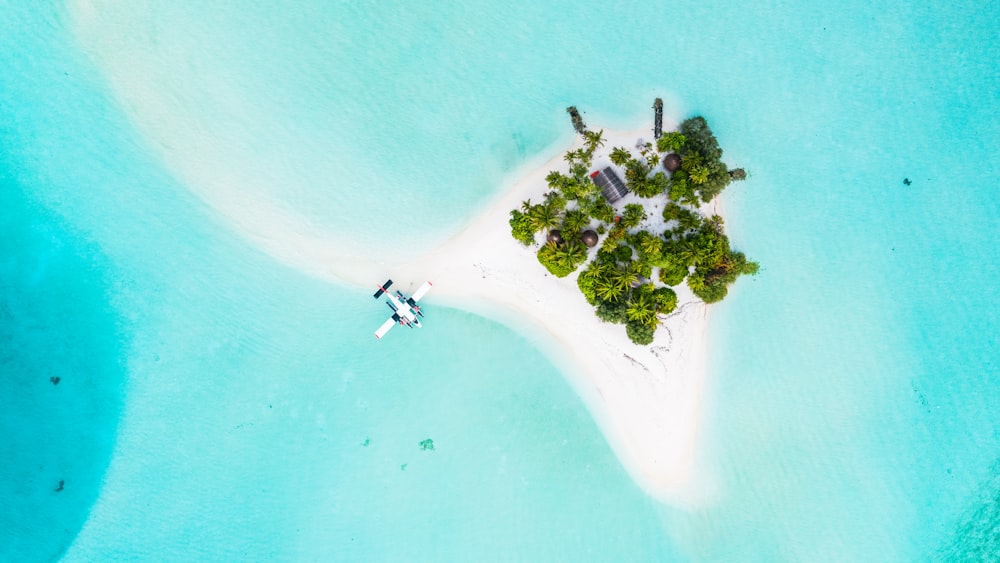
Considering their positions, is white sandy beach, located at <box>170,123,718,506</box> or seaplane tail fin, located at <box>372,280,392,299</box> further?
white sandy beach, located at <box>170,123,718,506</box>

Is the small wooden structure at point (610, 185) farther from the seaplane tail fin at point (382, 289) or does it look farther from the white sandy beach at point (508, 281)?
the seaplane tail fin at point (382, 289)

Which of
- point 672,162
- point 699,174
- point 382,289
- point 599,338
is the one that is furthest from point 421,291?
point 699,174

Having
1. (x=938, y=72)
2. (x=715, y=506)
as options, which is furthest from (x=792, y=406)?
(x=938, y=72)

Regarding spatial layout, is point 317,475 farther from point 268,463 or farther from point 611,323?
point 611,323

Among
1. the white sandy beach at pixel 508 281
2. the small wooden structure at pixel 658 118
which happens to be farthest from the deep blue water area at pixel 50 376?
the small wooden structure at pixel 658 118

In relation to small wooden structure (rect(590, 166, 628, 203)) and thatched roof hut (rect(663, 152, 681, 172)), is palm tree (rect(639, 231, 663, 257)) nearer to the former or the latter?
small wooden structure (rect(590, 166, 628, 203))

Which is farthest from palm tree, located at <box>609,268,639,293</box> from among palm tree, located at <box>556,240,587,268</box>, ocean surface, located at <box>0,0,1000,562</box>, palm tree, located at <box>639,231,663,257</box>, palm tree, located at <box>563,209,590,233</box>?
ocean surface, located at <box>0,0,1000,562</box>

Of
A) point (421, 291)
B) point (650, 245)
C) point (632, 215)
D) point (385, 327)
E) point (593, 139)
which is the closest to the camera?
point (650, 245)

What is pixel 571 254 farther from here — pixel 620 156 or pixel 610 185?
pixel 620 156
